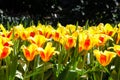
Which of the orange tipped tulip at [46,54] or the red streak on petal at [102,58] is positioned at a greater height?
the orange tipped tulip at [46,54]

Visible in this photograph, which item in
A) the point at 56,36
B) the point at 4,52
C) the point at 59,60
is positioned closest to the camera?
the point at 4,52

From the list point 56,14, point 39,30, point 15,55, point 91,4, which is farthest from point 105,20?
point 15,55

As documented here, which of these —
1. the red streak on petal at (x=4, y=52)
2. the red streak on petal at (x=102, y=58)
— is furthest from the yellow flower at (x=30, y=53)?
the red streak on petal at (x=102, y=58)

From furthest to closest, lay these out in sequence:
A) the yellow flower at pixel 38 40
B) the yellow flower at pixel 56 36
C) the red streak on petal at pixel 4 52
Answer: the yellow flower at pixel 56 36
the yellow flower at pixel 38 40
the red streak on petal at pixel 4 52

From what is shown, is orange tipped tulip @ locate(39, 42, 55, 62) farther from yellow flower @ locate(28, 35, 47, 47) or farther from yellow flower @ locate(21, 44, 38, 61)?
yellow flower @ locate(28, 35, 47, 47)

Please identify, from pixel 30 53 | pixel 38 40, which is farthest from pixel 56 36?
pixel 30 53

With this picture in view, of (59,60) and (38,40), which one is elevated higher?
(38,40)

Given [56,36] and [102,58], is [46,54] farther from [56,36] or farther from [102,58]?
[56,36]

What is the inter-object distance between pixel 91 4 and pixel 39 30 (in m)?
4.74

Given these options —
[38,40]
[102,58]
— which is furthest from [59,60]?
[102,58]

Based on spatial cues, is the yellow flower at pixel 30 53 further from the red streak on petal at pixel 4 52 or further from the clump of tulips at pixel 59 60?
the red streak on petal at pixel 4 52

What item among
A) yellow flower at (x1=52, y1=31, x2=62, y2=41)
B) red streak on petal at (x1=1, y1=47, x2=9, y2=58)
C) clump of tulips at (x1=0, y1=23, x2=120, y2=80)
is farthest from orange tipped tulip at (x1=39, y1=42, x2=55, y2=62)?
yellow flower at (x1=52, y1=31, x2=62, y2=41)

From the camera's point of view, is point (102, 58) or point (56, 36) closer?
point (102, 58)

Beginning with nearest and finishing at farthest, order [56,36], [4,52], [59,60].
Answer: [4,52] → [59,60] → [56,36]
